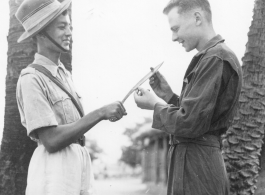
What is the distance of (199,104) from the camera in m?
2.57

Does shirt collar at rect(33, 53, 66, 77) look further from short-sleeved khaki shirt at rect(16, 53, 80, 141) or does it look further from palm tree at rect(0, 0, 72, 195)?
palm tree at rect(0, 0, 72, 195)

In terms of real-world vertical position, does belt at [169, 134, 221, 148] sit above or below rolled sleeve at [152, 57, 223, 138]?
below

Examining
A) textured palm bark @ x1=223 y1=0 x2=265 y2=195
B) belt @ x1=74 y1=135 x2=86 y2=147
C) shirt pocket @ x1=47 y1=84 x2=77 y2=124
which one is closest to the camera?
shirt pocket @ x1=47 y1=84 x2=77 y2=124

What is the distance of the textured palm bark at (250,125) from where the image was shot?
4293 mm

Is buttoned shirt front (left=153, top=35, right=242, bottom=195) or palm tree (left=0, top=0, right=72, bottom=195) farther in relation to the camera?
palm tree (left=0, top=0, right=72, bottom=195)

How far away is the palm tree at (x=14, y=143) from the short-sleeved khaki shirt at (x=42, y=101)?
117cm

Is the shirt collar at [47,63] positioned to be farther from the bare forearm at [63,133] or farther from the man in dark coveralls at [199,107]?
the man in dark coveralls at [199,107]

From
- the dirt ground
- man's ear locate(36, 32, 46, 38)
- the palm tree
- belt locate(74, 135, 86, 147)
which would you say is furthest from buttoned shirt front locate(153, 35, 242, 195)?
the dirt ground

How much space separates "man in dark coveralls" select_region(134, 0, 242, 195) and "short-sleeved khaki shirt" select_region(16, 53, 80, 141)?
523 millimetres

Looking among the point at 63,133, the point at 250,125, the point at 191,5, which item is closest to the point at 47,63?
the point at 63,133

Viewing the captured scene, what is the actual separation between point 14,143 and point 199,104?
2176 millimetres

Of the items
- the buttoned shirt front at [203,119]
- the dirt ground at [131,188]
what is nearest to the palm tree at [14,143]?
the buttoned shirt front at [203,119]

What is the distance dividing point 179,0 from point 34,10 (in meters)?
1.06

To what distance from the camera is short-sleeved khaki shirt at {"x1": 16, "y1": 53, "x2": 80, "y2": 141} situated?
2.73 m
